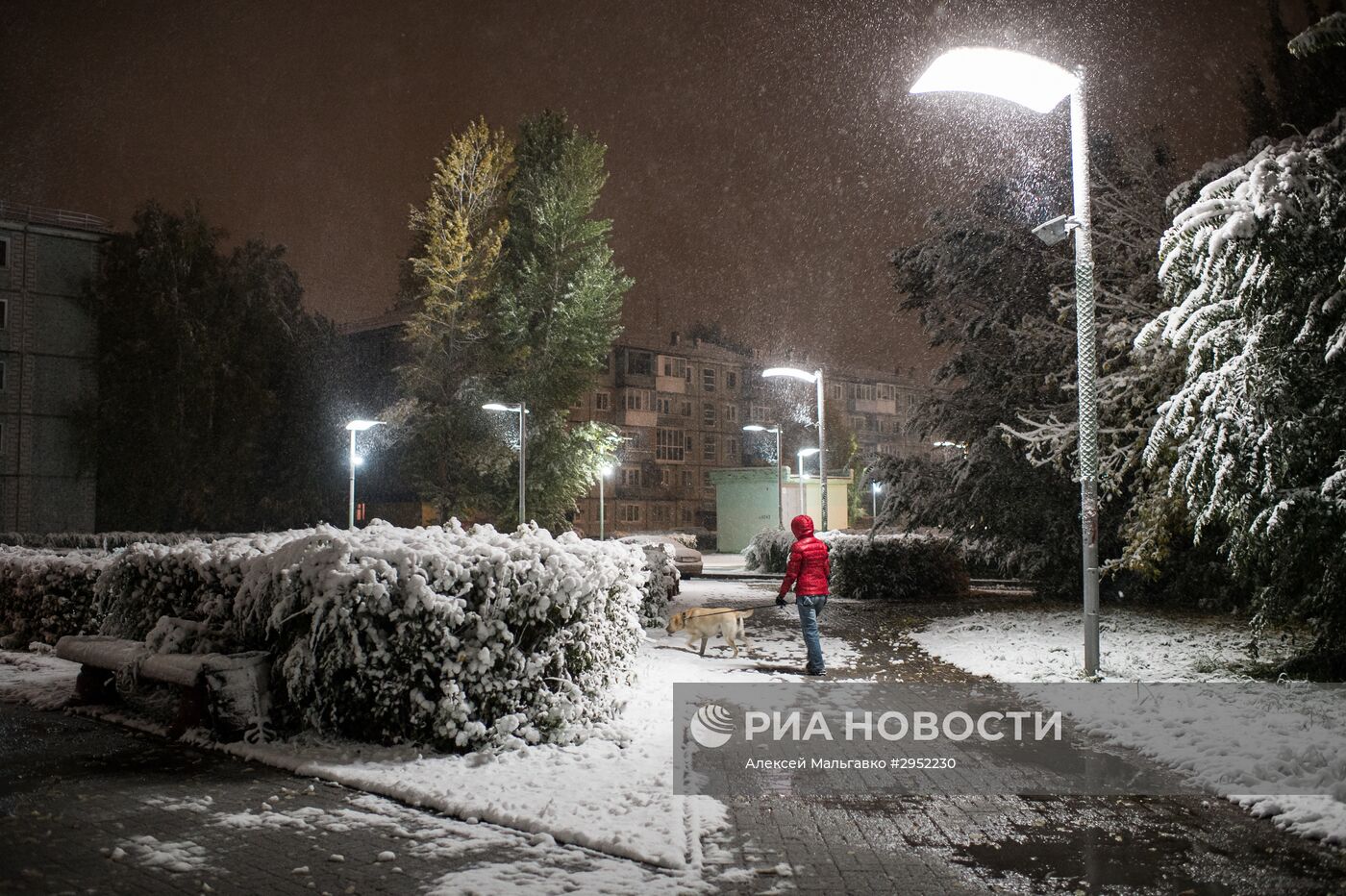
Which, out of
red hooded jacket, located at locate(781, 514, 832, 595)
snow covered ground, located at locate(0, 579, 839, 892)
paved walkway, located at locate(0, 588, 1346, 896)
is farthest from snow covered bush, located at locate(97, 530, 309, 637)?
red hooded jacket, located at locate(781, 514, 832, 595)

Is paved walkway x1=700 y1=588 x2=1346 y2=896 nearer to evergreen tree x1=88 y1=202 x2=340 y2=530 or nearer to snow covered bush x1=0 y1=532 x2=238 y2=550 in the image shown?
snow covered bush x1=0 y1=532 x2=238 y2=550

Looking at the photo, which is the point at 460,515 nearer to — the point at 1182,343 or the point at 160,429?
the point at 160,429

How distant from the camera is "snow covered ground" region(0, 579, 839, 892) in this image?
5.50 meters

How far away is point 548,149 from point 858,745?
121 ft

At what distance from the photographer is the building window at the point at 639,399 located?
70.7m

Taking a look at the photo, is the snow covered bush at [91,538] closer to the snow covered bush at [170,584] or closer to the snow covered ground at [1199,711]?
the snow covered bush at [170,584]

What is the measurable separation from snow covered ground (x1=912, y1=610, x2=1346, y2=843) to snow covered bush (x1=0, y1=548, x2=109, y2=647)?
10.9 m

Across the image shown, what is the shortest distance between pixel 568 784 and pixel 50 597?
9.64 m

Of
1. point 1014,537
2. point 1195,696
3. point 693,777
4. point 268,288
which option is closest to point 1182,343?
point 1195,696

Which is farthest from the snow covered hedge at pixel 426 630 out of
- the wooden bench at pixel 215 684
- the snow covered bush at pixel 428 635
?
the wooden bench at pixel 215 684

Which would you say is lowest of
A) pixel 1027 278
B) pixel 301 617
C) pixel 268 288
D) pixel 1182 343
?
pixel 301 617

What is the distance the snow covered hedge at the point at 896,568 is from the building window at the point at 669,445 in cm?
4883

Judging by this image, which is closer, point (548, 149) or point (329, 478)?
point (548, 149)

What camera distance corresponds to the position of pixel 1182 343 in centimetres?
1025
